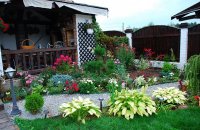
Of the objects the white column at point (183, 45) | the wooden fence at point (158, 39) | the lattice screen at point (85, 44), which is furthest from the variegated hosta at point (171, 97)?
the lattice screen at point (85, 44)

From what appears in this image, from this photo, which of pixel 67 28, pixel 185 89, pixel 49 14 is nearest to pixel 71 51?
pixel 67 28

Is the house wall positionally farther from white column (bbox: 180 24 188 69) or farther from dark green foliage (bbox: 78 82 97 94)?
white column (bbox: 180 24 188 69)

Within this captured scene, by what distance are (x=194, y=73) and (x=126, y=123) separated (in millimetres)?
1876

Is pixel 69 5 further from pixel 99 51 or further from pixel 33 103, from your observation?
pixel 33 103

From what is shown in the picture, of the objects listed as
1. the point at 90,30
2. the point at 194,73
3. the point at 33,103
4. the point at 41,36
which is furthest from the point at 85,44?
the point at 194,73

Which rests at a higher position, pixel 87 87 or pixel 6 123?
pixel 87 87

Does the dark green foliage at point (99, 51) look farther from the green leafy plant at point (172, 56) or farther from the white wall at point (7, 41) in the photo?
the white wall at point (7, 41)

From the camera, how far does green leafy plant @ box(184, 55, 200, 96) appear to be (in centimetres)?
449

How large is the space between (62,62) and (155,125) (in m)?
4.88

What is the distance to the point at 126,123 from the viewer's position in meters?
3.95

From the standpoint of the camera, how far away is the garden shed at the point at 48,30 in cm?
847

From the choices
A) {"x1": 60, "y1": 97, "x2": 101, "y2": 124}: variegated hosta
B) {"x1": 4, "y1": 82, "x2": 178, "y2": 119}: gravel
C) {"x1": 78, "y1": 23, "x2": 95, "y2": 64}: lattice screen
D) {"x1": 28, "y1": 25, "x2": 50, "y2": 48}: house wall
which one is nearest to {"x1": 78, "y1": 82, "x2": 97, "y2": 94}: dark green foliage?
{"x1": 4, "y1": 82, "x2": 178, "y2": 119}: gravel

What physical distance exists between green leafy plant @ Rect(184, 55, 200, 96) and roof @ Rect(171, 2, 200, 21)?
→ 134 cm

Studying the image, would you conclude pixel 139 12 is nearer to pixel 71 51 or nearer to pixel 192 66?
pixel 71 51
